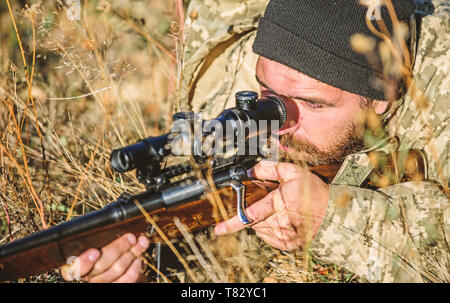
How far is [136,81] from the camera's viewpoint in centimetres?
440

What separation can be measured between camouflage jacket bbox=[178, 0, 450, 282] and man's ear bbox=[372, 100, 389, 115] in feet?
0.46

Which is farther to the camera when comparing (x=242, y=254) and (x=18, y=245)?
(x=242, y=254)

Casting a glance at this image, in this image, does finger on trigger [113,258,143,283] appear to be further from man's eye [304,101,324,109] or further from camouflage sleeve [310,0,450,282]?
man's eye [304,101,324,109]

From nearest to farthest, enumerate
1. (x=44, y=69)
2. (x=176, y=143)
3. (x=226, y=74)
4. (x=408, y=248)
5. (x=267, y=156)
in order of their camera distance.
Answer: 1. (x=176, y=143)
2. (x=408, y=248)
3. (x=267, y=156)
4. (x=226, y=74)
5. (x=44, y=69)

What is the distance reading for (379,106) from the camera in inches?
119

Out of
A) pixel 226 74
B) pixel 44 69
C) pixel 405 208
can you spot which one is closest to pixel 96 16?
pixel 44 69

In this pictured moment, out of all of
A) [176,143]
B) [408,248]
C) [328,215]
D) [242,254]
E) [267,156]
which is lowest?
[242,254]

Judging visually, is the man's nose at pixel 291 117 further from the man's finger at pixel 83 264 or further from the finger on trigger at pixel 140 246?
the man's finger at pixel 83 264

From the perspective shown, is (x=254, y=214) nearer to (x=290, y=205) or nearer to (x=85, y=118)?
(x=290, y=205)

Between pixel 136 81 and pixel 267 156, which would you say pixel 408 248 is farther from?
pixel 136 81

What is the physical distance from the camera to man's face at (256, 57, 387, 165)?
281 cm

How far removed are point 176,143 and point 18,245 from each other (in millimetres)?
857

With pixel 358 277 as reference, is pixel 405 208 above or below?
above

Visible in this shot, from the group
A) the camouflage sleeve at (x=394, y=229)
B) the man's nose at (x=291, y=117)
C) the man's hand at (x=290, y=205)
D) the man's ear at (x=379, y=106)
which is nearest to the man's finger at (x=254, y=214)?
the man's hand at (x=290, y=205)
